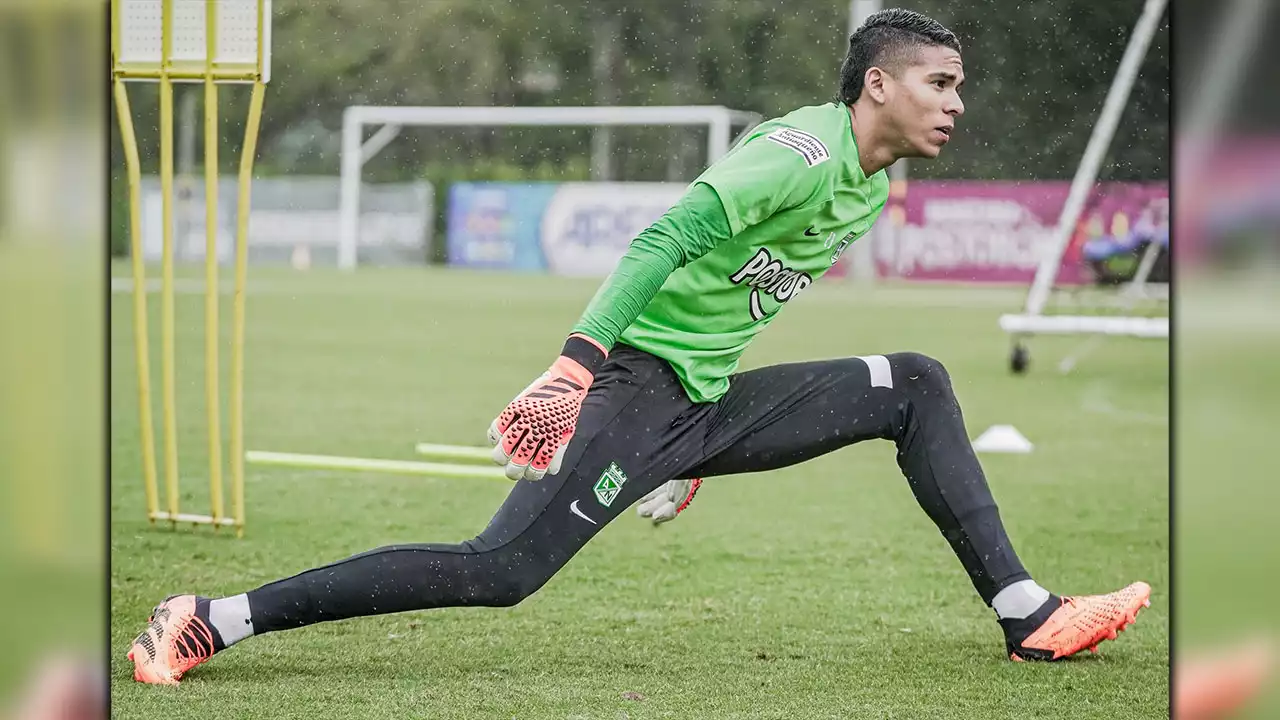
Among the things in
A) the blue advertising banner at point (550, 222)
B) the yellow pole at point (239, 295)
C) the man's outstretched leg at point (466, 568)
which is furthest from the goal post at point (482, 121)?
the man's outstretched leg at point (466, 568)

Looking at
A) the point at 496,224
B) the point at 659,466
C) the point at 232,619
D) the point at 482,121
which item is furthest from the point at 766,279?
the point at 496,224

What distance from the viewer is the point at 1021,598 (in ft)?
12.0

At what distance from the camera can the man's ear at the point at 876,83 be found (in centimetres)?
341

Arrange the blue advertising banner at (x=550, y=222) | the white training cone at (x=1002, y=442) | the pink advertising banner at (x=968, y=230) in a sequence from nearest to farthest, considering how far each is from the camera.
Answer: the white training cone at (x=1002, y=442), the pink advertising banner at (x=968, y=230), the blue advertising banner at (x=550, y=222)

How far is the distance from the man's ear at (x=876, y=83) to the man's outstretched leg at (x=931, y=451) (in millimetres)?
663

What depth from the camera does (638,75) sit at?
35625 mm

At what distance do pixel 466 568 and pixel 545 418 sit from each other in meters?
0.57

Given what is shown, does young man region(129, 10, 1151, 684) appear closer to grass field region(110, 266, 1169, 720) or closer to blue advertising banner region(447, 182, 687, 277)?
grass field region(110, 266, 1169, 720)

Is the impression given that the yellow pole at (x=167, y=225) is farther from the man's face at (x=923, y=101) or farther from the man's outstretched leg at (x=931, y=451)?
the man's face at (x=923, y=101)

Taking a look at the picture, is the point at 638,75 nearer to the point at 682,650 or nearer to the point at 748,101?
the point at 748,101

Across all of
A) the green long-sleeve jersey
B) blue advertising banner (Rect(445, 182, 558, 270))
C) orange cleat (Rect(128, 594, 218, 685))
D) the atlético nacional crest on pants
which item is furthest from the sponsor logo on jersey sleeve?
blue advertising banner (Rect(445, 182, 558, 270))

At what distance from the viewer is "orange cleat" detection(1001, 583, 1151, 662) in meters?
3.67

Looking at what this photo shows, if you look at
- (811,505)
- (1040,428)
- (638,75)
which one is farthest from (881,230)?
(811,505)

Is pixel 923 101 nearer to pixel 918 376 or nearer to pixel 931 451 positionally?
pixel 918 376
